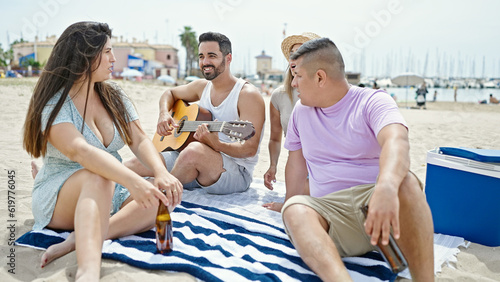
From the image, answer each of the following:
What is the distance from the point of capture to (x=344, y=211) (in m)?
2.23

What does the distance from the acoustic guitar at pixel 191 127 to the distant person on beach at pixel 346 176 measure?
588 mm

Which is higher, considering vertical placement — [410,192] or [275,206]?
[410,192]

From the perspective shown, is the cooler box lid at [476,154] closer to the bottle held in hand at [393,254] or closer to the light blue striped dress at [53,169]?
the bottle held in hand at [393,254]

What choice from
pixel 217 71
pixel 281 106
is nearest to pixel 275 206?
pixel 281 106

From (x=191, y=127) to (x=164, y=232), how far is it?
158cm

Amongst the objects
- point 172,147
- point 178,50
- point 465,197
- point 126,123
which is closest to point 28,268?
point 126,123

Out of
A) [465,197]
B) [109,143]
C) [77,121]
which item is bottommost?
[465,197]

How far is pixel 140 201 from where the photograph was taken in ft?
7.16

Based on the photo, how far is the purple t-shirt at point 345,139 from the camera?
235 cm

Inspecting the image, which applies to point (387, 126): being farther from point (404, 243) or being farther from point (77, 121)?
point (77, 121)

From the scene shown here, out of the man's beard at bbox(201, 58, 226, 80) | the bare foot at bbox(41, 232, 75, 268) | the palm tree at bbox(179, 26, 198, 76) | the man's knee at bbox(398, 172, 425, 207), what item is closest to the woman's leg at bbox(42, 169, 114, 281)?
the bare foot at bbox(41, 232, 75, 268)

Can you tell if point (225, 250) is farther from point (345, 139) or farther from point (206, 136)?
point (206, 136)

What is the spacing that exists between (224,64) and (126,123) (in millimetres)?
1470

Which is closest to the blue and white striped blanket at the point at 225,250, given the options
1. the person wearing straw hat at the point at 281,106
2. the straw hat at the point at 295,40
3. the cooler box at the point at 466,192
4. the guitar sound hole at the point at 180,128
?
the person wearing straw hat at the point at 281,106
